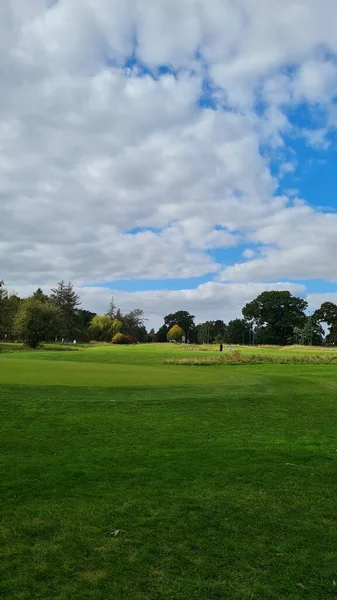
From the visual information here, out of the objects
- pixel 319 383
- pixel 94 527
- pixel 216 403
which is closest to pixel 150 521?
pixel 94 527

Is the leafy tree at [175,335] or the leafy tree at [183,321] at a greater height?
the leafy tree at [183,321]

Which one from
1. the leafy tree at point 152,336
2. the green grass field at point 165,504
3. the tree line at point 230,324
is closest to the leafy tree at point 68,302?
the tree line at point 230,324

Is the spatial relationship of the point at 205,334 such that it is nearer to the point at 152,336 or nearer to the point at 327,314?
the point at 152,336

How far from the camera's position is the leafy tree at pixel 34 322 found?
217 feet

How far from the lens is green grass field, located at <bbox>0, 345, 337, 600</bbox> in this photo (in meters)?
4.50

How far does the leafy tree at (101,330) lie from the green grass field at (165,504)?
103 metres

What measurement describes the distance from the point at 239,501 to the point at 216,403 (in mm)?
8691

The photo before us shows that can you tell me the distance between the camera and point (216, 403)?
15.3 metres

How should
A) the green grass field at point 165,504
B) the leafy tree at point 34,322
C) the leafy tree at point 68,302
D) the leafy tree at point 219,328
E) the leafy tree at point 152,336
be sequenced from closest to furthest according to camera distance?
1. the green grass field at point 165,504
2. the leafy tree at point 34,322
3. the leafy tree at point 68,302
4. the leafy tree at point 152,336
5. the leafy tree at point 219,328

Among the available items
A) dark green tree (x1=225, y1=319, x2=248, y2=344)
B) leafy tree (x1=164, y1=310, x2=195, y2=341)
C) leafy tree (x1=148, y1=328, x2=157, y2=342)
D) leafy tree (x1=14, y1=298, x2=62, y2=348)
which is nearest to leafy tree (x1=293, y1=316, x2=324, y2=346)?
dark green tree (x1=225, y1=319, x2=248, y2=344)

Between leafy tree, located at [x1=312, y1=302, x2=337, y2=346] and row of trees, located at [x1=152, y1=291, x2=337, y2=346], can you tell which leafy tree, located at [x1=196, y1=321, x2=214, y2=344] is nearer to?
row of trees, located at [x1=152, y1=291, x2=337, y2=346]

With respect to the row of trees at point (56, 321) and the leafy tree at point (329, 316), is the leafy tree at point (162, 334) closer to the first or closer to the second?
the row of trees at point (56, 321)

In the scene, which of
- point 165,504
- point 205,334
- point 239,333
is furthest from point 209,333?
point 165,504

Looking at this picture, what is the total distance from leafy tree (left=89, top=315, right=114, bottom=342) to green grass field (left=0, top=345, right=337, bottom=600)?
10250cm
